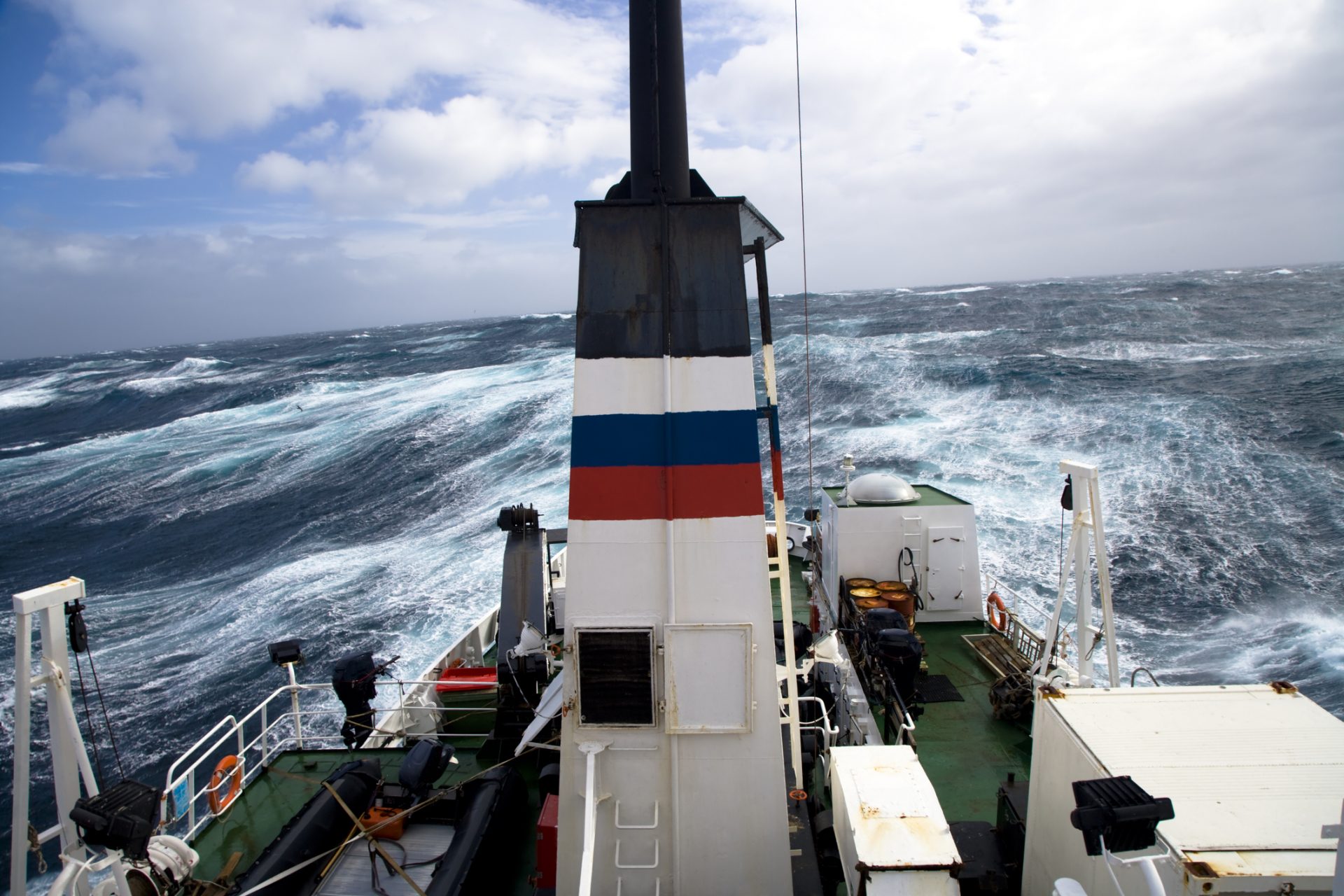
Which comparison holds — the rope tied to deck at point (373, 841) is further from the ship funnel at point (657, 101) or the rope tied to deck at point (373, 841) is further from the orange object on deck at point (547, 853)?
the ship funnel at point (657, 101)

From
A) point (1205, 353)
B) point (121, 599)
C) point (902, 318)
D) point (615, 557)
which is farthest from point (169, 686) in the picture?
point (902, 318)

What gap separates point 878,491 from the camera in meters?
12.3

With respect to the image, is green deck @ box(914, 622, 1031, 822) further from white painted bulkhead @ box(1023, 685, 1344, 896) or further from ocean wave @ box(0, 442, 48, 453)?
ocean wave @ box(0, 442, 48, 453)

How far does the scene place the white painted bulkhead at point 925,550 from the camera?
1202 cm

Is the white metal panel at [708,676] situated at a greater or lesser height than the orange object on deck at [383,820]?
greater

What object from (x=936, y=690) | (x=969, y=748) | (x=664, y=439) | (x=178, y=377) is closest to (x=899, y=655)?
(x=969, y=748)

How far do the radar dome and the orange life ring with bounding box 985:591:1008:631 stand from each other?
207 cm

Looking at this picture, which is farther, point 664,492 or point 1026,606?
point 1026,606

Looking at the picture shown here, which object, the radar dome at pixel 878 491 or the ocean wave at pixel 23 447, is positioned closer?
the radar dome at pixel 878 491

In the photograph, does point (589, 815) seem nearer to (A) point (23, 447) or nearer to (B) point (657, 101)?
(B) point (657, 101)

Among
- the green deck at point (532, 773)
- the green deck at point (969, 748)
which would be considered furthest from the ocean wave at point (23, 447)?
the green deck at point (969, 748)

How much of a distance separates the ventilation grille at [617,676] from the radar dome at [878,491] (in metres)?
8.44

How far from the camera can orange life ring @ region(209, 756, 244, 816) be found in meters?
7.51

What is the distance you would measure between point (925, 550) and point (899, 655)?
157 inches
